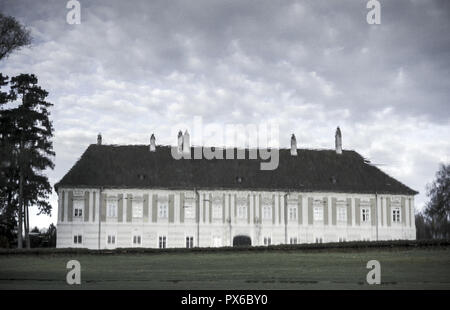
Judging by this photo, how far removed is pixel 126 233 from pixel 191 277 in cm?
3045

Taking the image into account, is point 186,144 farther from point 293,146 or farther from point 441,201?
point 441,201

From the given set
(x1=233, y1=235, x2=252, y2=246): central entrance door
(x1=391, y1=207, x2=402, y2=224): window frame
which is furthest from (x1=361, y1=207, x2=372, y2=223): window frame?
(x1=233, y1=235, x2=252, y2=246): central entrance door

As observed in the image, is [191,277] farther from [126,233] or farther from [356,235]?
[356,235]

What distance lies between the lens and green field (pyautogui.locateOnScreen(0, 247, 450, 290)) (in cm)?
2136

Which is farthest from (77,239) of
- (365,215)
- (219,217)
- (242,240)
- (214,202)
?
(365,215)

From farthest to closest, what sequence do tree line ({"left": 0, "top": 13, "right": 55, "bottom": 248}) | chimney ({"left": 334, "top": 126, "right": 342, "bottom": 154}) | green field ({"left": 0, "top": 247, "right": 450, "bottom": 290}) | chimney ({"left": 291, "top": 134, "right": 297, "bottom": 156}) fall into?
chimney ({"left": 334, "top": 126, "right": 342, "bottom": 154}) → chimney ({"left": 291, "top": 134, "right": 297, "bottom": 156}) → tree line ({"left": 0, "top": 13, "right": 55, "bottom": 248}) → green field ({"left": 0, "top": 247, "right": 450, "bottom": 290})

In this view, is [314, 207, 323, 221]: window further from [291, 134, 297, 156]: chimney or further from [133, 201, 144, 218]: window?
[133, 201, 144, 218]: window

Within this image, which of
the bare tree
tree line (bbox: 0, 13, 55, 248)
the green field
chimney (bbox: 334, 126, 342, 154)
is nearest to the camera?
the green field

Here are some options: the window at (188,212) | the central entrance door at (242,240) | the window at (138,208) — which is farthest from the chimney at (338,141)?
the window at (138,208)

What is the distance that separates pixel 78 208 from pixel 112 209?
2.94 metres

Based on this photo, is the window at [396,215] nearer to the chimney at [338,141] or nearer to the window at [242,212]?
the chimney at [338,141]

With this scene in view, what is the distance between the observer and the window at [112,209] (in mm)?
54438

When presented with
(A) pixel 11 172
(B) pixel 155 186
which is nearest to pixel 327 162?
(B) pixel 155 186

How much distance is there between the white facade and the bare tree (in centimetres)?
2021
